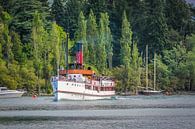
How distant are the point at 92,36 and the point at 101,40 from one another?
2.49m

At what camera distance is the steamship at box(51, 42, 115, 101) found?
105m

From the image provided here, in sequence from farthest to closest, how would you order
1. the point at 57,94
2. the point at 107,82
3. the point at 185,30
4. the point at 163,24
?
1. the point at 185,30
2. the point at 163,24
3. the point at 107,82
4. the point at 57,94

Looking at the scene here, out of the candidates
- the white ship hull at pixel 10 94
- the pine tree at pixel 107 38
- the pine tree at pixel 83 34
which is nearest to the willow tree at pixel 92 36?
the pine tree at pixel 83 34

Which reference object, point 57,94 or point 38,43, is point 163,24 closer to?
point 38,43

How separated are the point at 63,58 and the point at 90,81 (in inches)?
1309

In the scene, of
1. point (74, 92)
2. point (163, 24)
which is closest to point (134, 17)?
point (163, 24)

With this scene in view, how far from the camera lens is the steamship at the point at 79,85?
105438 millimetres

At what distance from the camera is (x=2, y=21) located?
147m

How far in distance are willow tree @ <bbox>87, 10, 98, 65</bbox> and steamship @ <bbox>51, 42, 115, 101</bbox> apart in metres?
23.1

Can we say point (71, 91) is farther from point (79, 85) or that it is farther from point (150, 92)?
point (150, 92)

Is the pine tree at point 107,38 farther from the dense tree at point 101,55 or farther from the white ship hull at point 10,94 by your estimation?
the white ship hull at point 10,94

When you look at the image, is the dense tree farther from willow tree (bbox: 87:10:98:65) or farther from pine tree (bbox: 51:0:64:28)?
pine tree (bbox: 51:0:64:28)

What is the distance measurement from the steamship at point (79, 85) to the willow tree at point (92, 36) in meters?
23.1

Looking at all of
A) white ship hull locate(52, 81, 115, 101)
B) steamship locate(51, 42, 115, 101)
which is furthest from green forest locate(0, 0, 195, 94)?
white ship hull locate(52, 81, 115, 101)
